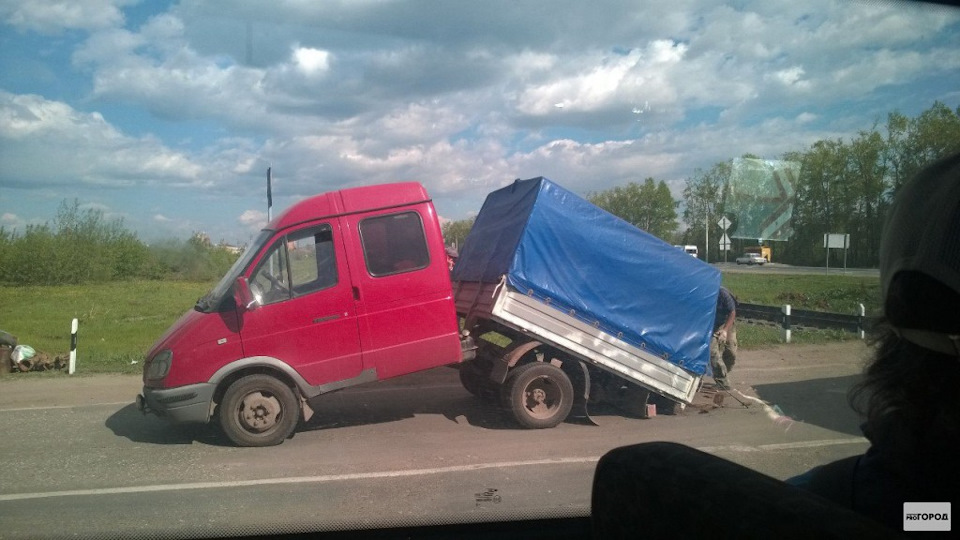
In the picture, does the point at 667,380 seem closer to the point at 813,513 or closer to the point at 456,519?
the point at 456,519

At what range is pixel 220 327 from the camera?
22.6 feet

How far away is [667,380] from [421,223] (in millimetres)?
3236

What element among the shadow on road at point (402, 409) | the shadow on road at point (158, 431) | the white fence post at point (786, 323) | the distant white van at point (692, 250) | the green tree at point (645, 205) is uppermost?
the green tree at point (645, 205)

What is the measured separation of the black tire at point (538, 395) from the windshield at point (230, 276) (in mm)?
3036

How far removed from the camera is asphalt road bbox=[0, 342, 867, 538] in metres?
4.59

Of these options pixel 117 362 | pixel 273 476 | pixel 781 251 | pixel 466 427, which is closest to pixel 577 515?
pixel 273 476

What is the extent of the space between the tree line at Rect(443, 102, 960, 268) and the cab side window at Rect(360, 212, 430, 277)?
514 millimetres

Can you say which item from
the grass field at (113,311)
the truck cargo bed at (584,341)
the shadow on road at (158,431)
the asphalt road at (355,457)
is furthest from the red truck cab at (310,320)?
the grass field at (113,311)

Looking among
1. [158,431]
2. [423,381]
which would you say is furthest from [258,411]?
[423,381]

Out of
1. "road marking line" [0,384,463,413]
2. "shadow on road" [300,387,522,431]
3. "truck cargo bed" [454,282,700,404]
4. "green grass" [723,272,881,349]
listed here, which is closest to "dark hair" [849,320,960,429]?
"truck cargo bed" [454,282,700,404]

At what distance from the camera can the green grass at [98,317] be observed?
31.8 ft

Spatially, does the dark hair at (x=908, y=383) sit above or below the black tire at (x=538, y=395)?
above

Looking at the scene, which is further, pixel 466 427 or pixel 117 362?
pixel 117 362

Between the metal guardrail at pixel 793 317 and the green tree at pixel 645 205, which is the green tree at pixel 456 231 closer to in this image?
the green tree at pixel 645 205
